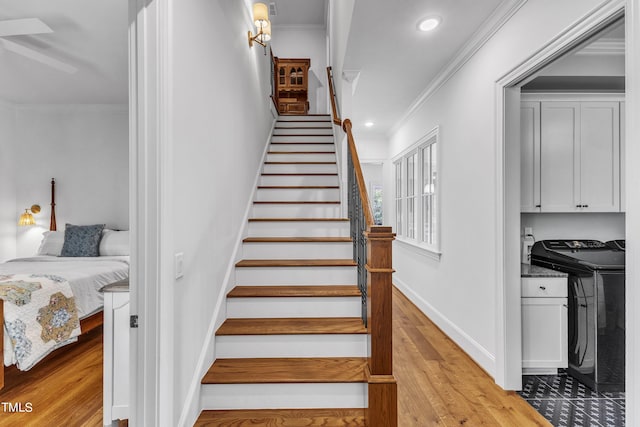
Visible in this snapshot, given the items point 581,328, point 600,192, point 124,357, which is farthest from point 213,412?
point 600,192

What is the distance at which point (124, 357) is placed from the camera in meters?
1.73

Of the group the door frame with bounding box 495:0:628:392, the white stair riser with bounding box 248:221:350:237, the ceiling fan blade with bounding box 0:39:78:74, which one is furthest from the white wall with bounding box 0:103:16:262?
the door frame with bounding box 495:0:628:392

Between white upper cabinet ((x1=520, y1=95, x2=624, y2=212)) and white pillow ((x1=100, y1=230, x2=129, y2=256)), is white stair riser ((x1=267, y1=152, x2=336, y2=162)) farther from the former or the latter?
white pillow ((x1=100, y1=230, x2=129, y2=256))

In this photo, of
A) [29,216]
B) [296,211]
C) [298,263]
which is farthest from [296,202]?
[29,216]

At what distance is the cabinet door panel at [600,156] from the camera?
2.81m

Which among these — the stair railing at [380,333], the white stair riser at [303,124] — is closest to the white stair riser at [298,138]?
the white stair riser at [303,124]

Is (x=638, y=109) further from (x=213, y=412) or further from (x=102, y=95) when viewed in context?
(x=102, y=95)

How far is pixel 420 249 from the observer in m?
4.18

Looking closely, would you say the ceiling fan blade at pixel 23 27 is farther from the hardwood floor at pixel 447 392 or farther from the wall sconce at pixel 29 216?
the hardwood floor at pixel 447 392

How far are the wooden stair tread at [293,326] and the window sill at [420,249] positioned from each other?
5.83ft

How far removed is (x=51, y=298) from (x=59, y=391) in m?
0.80

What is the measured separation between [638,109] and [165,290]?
2.04 metres

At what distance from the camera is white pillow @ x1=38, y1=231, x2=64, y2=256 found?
14.6 feet

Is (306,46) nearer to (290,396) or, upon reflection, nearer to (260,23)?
(260,23)
